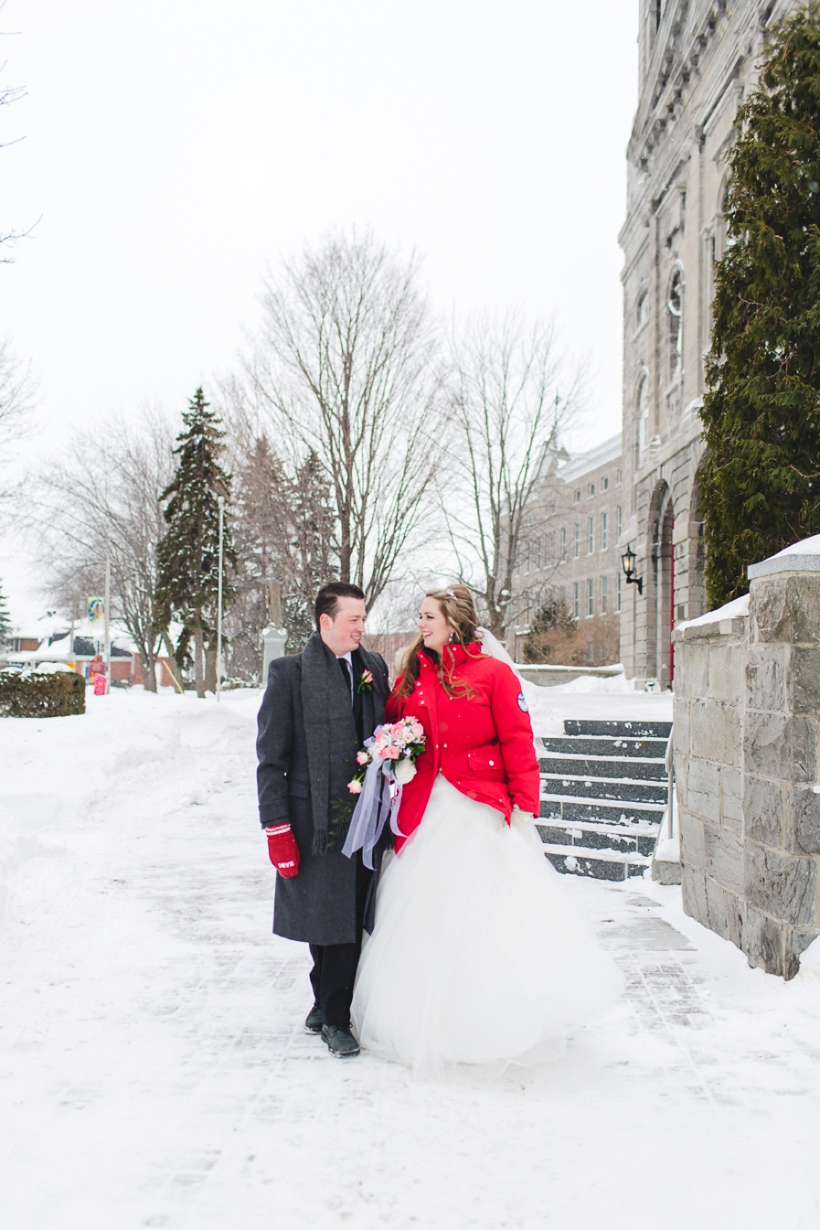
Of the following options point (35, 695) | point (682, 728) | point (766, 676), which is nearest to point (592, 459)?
point (35, 695)

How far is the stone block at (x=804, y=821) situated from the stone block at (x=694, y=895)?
4.69 ft

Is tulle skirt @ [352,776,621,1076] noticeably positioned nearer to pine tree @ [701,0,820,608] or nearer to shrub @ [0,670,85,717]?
pine tree @ [701,0,820,608]

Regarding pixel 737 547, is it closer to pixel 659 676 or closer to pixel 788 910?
pixel 788 910

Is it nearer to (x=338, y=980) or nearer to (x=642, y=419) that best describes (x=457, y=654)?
(x=338, y=980)

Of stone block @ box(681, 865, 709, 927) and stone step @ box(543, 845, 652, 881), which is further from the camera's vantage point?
stone step @ box(543, 845, 652, 881)

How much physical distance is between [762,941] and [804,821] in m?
0.73

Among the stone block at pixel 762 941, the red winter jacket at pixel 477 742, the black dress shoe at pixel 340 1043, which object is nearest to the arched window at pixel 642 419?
the stone block at pixel 762 941

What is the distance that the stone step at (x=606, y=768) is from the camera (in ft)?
27.8

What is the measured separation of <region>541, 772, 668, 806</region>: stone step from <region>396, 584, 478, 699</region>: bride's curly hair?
445 cm

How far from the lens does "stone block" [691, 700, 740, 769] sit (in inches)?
207

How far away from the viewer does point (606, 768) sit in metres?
8.65

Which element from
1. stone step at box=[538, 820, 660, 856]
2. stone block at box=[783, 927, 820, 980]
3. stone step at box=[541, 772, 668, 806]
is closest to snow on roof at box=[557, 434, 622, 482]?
stone step at box=[541, 772, 668, 806]

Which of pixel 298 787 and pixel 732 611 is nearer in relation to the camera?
pixel 298 787

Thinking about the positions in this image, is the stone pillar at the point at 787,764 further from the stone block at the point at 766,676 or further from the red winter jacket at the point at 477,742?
the red winter jacket at the point at 477,742
